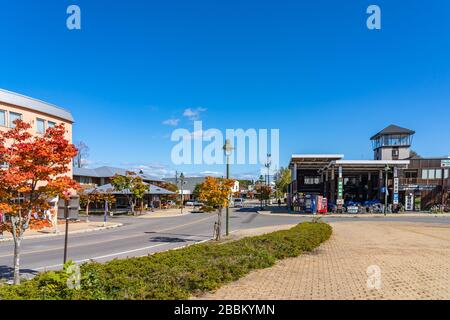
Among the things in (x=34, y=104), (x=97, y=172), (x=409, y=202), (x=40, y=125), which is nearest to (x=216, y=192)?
(x=40, y=125)

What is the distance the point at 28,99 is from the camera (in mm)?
24891

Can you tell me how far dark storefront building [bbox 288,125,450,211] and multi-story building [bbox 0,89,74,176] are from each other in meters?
36.0

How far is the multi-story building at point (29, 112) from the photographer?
23125 mm

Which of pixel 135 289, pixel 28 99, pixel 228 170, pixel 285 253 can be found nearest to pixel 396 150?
pixel 228 170

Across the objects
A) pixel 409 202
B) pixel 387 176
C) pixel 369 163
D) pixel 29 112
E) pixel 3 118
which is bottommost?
pixel 409 202

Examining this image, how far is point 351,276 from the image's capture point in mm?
9773

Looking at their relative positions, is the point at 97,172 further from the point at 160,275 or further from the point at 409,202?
the point at 160,275

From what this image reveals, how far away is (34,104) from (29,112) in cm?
82

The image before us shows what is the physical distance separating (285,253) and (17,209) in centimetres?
949

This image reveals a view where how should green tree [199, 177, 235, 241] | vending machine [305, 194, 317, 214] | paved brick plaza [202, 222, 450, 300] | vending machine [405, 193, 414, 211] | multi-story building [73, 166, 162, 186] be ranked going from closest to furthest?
paved brick plaza [202, 222, 450, 300] → green tree [199, 177, 235, 241] → vending machine [305, 194, 317, 214] → vending machine [405, 193, 414, 211] → multi-story building [73, 166, 162, 186]

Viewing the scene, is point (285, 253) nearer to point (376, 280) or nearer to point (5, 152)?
point (376, 280)

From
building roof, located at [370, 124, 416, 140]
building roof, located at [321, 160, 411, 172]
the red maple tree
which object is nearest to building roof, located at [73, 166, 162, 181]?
building roof, located at [321, 160, 411, 172]

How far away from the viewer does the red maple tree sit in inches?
361

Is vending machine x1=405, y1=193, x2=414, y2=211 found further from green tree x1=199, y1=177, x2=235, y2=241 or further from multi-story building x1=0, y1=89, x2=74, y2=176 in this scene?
multi-story building x1=0, y1=89, x2=74, y2=176
